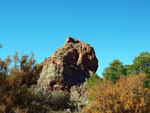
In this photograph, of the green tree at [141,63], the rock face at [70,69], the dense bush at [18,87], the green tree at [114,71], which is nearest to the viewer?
the dense bush at [18,87]

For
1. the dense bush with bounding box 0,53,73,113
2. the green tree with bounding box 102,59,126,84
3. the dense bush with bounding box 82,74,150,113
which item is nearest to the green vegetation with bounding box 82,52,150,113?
the dense bush with bounding box 82,74,150,113

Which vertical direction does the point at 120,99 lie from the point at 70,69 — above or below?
below

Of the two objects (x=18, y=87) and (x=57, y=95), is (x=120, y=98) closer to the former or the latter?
(x=18, y=87)

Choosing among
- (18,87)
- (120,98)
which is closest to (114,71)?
(18,87)

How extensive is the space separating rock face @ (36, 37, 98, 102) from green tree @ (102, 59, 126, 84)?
6355 millimetres

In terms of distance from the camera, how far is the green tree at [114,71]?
3219cm

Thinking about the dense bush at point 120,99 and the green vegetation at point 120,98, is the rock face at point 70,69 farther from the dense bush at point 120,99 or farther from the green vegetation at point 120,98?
the dense bush at point 120,99

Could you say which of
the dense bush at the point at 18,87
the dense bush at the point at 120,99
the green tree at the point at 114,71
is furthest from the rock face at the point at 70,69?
the dense bush at the point at 120,99

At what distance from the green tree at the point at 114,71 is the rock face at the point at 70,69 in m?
6.35

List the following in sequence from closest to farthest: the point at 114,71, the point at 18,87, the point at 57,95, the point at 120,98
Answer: the point at 120,98 → the point at 18,87 → the point at 57,95 → the point at 114,71

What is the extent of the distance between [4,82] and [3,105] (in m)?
1.77

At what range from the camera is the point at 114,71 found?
3312 centimetres

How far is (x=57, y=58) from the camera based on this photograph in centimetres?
4297

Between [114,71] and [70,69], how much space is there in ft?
37.6
